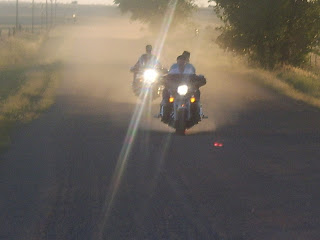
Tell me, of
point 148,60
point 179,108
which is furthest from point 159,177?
point 148,60

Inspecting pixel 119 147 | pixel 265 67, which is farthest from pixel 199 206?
pixel 265 67

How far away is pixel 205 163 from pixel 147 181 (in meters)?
1.72

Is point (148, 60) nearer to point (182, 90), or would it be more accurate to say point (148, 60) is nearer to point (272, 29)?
point (182, 90)

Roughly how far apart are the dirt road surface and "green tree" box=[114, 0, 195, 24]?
5455cm

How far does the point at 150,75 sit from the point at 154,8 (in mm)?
55806

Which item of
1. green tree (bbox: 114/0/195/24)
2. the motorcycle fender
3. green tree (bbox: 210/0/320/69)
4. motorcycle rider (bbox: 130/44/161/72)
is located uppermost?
green tree (bbox: 114/0/195/24)

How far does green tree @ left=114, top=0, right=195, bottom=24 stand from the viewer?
7331 centimetres

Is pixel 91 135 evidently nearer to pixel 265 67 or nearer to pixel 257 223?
pixel 257 223

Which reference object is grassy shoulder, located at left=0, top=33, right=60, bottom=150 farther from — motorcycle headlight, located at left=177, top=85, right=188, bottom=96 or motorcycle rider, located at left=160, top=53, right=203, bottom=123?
motorcycle headlight, located at left=177, top=85, right=188, bottom=96

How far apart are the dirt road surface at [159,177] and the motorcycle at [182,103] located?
27 cm

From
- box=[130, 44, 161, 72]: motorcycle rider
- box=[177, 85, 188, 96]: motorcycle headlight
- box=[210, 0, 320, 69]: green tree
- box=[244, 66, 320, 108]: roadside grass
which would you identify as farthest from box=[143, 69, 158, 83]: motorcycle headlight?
box=[210, 0, 320, 69]: green tree

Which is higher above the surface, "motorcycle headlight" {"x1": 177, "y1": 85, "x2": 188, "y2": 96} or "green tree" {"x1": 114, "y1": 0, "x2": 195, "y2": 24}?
"green tree" {"x1": 114, "y1": 0, "x2": 195, "y2": 24}

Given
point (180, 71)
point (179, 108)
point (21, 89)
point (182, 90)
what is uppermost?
point (180, 71)

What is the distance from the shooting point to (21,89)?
23.7 m
